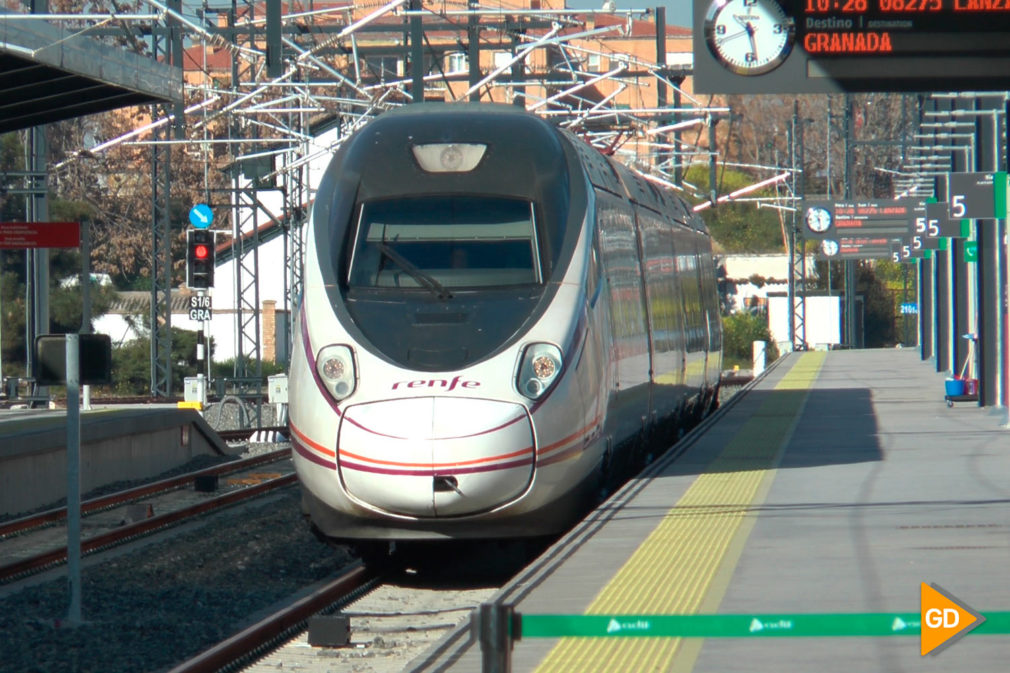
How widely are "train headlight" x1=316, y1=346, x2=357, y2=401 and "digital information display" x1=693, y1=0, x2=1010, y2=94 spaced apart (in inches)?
108

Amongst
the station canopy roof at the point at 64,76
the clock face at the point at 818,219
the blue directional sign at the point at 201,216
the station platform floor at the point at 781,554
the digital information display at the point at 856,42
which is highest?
the clock face at the point at 818,219

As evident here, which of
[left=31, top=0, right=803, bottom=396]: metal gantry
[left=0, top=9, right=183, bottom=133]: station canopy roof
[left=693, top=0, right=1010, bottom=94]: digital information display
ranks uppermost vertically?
[left=31, top=0, right=803, bottom=396]: metal gantry

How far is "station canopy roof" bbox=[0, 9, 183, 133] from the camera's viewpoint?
1355 centimetres

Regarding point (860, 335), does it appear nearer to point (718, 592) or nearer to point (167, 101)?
point (167, 101)

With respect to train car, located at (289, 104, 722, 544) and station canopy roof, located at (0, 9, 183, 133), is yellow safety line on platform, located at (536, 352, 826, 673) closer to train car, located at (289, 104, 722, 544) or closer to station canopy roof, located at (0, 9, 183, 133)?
train car, located at (289, 104, 722, 544)

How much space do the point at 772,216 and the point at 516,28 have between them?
55870mm

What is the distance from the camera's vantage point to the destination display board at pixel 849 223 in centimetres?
5288

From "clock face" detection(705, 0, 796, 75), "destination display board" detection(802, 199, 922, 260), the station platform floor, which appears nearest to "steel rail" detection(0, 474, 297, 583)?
the station platform floor

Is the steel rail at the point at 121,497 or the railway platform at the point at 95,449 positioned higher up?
the railway platform at the point at 95,449

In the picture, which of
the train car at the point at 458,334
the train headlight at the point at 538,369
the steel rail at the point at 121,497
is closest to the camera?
the train car at the point at 458,334

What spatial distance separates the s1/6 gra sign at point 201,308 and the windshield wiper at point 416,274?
23.4 meters

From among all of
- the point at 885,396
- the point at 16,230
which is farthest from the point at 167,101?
the point at 885,396

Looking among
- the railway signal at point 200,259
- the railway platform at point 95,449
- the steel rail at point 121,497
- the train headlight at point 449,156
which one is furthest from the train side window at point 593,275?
the railway signal at point 200,259

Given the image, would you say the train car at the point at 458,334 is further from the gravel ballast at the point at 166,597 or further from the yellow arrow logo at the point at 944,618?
the yellow arrow logo at the point at 944,618
